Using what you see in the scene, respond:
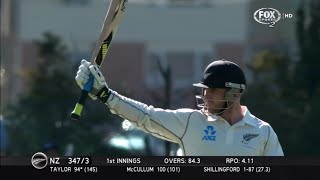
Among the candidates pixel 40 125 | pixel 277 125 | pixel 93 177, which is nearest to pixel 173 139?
pixel 93 177

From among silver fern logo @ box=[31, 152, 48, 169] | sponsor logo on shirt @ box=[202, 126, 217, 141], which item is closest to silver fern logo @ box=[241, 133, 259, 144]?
sponsor logo on shirt @ box=[202, 126, 217, 141]

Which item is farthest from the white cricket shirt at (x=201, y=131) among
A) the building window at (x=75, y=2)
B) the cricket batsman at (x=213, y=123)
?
the building window at (x=75, y=2)

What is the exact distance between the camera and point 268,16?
404cm

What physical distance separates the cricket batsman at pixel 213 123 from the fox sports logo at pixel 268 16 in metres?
0.37

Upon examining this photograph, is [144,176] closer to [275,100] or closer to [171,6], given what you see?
[275,100]

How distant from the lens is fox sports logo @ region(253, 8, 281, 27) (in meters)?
4.05

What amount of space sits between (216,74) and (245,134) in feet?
0.82

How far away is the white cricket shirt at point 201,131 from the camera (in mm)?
3662

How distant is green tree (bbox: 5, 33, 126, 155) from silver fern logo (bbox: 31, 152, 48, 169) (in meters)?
2.28

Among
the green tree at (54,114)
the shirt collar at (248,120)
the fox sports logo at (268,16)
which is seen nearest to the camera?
the shirt collar at (248,120)

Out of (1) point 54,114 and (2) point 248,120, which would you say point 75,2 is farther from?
(2) point 248,120

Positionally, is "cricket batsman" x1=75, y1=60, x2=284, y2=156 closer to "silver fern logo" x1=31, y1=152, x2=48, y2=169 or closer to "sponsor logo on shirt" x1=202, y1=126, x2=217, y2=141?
"sponsor logo on shirt" x1=202, y1=126, x2=217, y2=141

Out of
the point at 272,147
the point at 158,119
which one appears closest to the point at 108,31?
the point at 158,119

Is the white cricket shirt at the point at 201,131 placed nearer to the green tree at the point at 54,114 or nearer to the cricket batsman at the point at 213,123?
the cricket batsman at the point at 213,123
